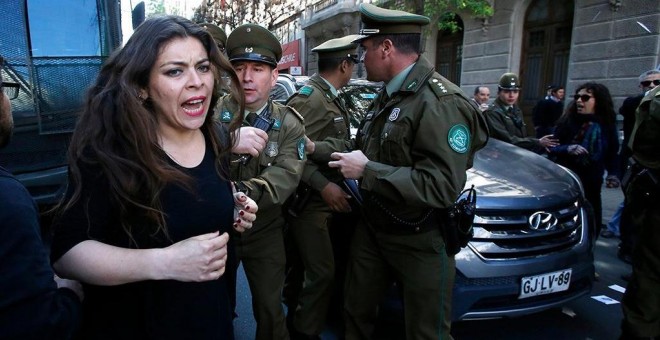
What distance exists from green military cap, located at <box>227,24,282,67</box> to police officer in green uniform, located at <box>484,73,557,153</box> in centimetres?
304

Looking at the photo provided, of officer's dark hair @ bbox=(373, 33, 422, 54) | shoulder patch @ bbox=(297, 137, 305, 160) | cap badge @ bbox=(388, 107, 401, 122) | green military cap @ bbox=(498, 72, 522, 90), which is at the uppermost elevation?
officer's dark hair @ bbox=(373, 33, 422, 54)

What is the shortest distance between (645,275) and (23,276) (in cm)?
306

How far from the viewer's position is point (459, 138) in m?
1.97

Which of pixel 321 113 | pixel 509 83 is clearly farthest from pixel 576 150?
pixel 321 113

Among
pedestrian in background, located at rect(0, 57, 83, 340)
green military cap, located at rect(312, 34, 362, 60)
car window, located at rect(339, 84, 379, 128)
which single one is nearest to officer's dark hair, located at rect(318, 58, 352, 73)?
green military cap, located at rect(312, 34, 362, 60)

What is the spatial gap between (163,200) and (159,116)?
10.7 inches

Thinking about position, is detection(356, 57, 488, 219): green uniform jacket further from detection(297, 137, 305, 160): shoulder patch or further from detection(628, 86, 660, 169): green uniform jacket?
detection(628, 86, 660, 169): green uniform jacket

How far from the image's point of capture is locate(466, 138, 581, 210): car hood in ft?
9.02

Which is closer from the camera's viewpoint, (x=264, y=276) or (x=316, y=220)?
(x=264, y=276)

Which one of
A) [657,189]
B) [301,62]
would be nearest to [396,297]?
[657,189]

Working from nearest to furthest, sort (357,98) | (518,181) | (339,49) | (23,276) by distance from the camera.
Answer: (23,276) → (518,181) → (339,49) → (357,98)

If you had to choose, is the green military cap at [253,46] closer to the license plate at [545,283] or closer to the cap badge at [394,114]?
the cap badge at [394,114]

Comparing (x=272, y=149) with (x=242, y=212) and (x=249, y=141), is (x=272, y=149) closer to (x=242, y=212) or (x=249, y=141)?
(x=249, y=141)

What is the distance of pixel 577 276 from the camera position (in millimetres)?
2801
